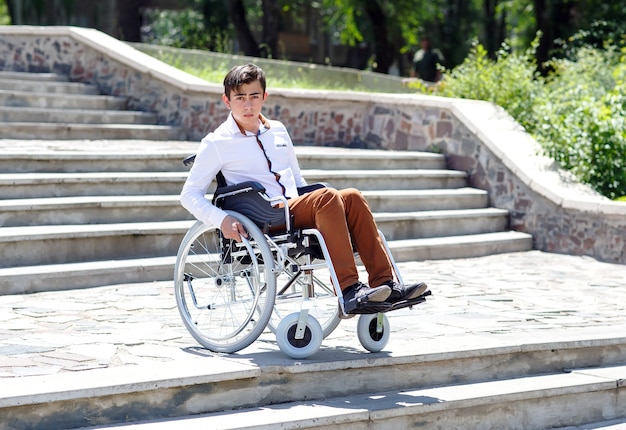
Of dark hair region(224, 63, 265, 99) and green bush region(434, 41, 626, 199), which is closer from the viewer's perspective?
dark hair region(224, 63, 265, 99)

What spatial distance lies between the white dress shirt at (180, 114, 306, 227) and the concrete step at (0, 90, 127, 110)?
7.59 meters

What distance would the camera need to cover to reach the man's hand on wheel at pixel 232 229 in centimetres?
500

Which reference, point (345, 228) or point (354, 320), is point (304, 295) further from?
point (354, 320)

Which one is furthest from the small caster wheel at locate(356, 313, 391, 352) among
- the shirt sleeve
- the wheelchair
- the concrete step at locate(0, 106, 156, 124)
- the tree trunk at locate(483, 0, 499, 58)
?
the tree trunk at locate(483, 0, 499, 58)

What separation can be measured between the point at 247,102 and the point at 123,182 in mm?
3920

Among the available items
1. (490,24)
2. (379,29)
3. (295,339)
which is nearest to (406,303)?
(295,339)

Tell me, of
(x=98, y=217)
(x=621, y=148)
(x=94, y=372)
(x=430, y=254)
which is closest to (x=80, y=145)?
(x=98, y=217)

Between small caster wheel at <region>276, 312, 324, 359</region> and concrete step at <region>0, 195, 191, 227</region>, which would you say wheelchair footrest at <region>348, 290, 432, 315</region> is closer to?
small caster wheel at <region>276, 312, 324, 359</region>

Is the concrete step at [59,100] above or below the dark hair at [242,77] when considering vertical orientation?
below

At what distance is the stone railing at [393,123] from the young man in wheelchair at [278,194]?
4.87 m

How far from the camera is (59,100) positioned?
12.6m

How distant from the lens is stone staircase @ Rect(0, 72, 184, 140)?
11586 mm

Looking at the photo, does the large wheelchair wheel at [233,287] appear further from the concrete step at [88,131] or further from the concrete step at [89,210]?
the concrete step at [88,131]

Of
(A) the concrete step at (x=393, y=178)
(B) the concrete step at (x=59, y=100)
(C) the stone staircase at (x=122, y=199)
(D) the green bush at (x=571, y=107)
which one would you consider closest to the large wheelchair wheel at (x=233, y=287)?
(C) the stone staircase at (x=122, y=199)
